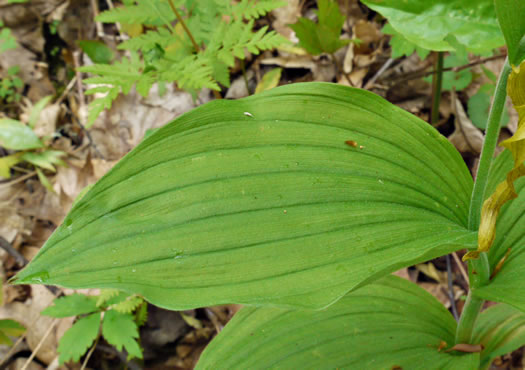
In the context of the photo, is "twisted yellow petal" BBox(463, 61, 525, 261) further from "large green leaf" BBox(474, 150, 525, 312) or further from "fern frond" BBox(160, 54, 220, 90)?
"fern frond" BBox(160, 54, 220, 90)

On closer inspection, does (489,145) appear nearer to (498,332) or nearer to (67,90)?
(498,332)

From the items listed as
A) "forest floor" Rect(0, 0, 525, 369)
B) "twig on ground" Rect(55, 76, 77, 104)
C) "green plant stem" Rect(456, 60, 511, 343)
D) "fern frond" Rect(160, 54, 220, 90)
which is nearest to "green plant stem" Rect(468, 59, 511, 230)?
"green plant stem" Rect(456, 60, 511, 343)

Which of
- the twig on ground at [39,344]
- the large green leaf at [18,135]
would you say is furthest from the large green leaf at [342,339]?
the large green leaf at [18,135]

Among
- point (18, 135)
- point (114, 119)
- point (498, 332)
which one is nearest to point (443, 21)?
point (498, 332)

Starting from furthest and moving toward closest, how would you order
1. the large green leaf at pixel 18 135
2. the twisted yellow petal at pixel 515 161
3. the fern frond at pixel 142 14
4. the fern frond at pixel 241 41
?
the large green leaf at pixel 18 135, the fern frond at pixel 142 14, the fern frond at pixel 241 41, the twisted yellow petal at pixel 515 161

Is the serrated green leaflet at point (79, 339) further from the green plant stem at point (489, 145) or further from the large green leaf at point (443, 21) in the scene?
the large green leaf at point (443, 21)

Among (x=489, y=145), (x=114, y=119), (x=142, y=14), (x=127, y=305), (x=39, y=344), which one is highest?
(x=142, y=14)
